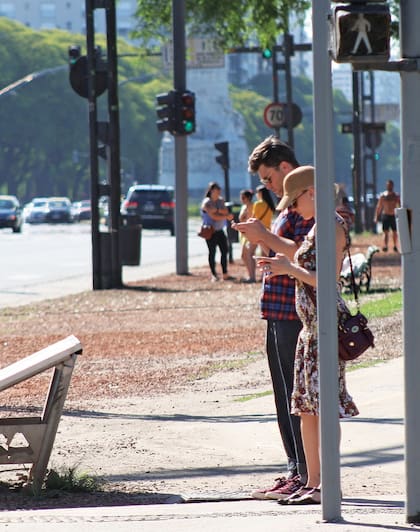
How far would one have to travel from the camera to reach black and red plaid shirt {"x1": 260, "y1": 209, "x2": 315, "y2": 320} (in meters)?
6.90

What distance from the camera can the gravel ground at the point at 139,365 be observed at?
8.08 metres

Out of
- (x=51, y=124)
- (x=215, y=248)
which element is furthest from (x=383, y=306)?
(x=51, y=124)

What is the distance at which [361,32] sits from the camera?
569cm

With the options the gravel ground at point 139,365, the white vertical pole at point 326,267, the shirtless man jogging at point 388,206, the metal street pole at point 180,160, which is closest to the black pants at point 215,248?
the metal street pole at point 180,160

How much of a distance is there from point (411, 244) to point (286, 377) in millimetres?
1474

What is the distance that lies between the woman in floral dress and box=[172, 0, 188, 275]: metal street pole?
2103cm

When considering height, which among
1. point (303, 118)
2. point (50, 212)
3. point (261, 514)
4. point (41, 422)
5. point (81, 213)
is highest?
point (41, 422)

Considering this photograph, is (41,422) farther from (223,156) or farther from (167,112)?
(223,156)

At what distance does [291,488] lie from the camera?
23.0ft

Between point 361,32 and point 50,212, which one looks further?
point 50,212

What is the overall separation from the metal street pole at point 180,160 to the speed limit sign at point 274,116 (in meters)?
5.70

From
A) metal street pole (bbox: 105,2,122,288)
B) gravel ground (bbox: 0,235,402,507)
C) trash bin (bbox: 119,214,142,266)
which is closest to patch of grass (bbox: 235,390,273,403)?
gravel ground (bbox: 0,235,402,507)

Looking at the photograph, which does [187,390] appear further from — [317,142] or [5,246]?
[5,246]

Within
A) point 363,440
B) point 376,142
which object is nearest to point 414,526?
point 363,440
